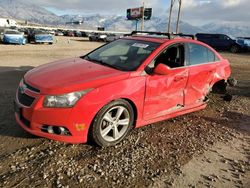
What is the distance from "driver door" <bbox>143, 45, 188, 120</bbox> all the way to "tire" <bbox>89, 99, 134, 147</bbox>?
0.38 meters

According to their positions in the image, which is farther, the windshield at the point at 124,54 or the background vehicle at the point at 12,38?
the background vehicle at the point at 12,38

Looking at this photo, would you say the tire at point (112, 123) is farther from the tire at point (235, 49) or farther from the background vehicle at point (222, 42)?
the tire at point (235, 49)

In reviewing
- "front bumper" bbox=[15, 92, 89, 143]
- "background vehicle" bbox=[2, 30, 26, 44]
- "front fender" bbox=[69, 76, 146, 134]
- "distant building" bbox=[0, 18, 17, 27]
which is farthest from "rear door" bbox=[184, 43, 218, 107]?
"distant building" bbox=[0, 18, 17, 27]

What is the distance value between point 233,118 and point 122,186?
362 cm

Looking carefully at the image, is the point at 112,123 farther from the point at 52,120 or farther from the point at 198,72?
the point at 198,72

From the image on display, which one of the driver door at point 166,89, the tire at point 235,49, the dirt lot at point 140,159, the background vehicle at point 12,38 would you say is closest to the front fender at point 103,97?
the driver door at point 166,89

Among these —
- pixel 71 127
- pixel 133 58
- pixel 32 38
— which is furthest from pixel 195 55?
pixel 32 38

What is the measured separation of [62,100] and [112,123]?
861 mm

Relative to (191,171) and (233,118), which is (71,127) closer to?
(191,171)

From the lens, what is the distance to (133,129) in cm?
491

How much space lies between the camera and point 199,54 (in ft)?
18.6

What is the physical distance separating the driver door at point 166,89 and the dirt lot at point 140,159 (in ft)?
1.33

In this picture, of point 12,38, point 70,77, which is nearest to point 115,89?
point 70,77

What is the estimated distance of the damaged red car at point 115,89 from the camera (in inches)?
149
